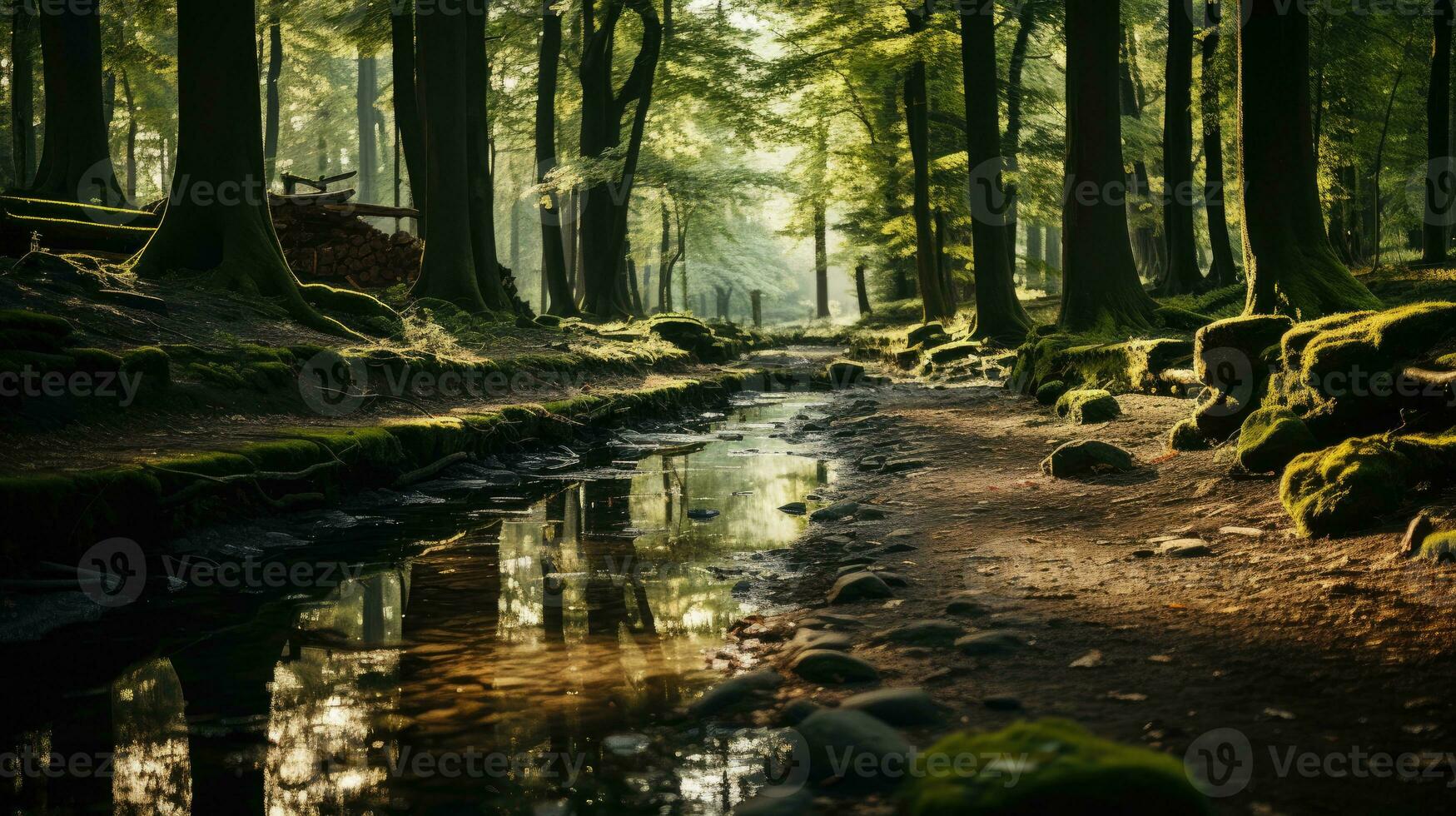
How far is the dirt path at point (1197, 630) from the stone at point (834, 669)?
0.28ft

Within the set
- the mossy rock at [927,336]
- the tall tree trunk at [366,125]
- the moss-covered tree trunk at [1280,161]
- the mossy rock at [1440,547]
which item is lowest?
the mossy rock at [1440,547]

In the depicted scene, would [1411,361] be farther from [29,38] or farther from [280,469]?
[29,38]

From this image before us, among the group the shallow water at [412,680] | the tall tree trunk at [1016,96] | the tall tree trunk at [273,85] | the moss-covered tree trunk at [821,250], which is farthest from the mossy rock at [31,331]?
the moss-covered tree trunk at [821,250]

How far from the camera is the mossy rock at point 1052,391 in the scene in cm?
1058

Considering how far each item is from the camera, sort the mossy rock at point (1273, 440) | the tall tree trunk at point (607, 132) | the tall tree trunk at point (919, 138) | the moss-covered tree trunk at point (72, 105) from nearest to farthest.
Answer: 1. the mossy rock at point (1273, 440)
2. the moss-covered tree trunk at point (72, 105)
3. the tall tree trunk at point (607, 132)
4. the tall tree trunk at point (919, 138)

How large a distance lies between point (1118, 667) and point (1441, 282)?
12471mm

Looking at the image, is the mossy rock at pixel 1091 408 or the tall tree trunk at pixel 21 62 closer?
the mossy rock at pixel 1091 408

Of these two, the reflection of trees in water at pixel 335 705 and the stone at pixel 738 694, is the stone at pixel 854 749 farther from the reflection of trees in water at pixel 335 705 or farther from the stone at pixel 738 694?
the reflection of trees in water at pixel 335 705

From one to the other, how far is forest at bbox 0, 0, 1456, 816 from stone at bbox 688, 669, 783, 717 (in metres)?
0.01

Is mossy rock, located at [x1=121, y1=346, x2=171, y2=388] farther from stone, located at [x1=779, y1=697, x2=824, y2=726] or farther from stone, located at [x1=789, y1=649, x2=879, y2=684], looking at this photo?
stone, located at [x1=779, y1=697, x2=824, y2=726]

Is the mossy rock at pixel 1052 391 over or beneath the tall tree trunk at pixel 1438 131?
beneath

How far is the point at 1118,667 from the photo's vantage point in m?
3.01

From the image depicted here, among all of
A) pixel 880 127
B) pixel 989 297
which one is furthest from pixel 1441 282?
pixel 880 127

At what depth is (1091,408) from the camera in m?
8.41
